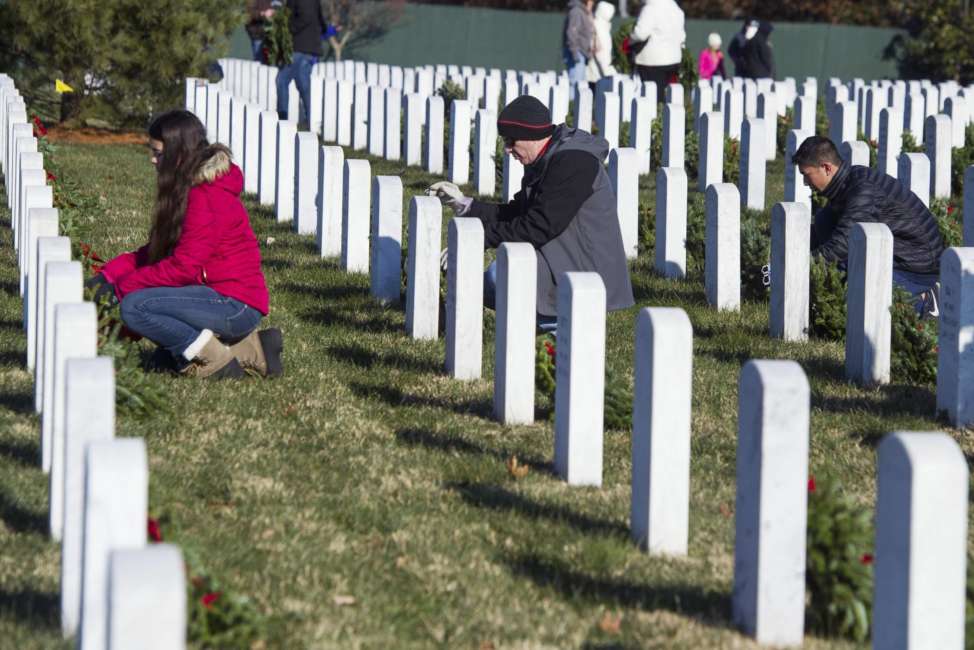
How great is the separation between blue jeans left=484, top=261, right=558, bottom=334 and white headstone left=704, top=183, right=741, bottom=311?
1517 millimetres

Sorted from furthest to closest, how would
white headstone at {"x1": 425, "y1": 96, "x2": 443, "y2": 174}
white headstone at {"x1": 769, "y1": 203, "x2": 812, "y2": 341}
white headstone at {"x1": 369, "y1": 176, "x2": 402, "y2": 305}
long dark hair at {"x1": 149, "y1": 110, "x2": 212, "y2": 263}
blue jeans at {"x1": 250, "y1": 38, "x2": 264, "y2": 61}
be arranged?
blue jeans at {"x1": 250, "y1": 38, "x2": 264, "y2": 61}
white headstone at {"x1": 425, "y1": 96, "x2": 443, "y2": 174}
white headstone at {"x1": 369, "y1": 176, "x2": 402, "y2": 305}
white headstone at {"x1": 769, "y1": 203, "x2": 812, "y2": 341}
long dark hair at {"x1": 149, "y1": 110, "x2": 212, "y2": 263}

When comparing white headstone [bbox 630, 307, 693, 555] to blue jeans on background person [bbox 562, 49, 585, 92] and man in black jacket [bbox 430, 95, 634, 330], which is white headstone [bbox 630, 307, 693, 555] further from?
blue jeans on background person [bbox 562, 49, 585, 92]

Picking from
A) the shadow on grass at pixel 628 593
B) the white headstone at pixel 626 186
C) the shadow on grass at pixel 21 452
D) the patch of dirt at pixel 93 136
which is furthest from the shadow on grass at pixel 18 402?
the patch of dirt at pixel 93 136

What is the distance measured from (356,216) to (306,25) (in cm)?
930

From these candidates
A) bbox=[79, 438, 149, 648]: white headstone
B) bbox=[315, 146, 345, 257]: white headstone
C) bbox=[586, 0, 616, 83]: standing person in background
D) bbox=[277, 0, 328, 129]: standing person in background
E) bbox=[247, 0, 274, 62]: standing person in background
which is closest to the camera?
bbox=[79, 438, 149, 648]: white headstone

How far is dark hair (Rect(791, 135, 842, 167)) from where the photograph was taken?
9086mm

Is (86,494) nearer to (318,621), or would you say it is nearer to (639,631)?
(318,621)

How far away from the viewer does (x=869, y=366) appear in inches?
312

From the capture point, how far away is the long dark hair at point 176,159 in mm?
7359

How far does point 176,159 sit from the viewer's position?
736 cm

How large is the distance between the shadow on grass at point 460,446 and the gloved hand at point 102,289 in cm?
158

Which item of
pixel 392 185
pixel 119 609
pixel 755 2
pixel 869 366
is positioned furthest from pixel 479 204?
pixel 755 2

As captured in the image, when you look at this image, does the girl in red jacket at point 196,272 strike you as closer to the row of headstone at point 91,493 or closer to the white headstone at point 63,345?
the row of headstone at point 91,493

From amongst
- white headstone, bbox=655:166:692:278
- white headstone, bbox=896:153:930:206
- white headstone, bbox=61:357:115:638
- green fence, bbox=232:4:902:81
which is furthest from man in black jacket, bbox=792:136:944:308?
green fence, bbox=232:4:902:81
